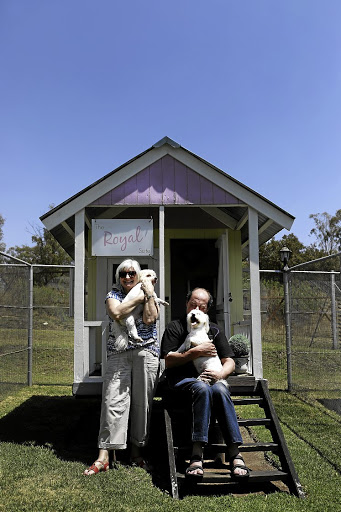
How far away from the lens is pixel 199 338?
4543 mm

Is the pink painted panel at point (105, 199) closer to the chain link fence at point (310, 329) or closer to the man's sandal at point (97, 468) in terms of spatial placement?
the man's sandal at point (97, 468)

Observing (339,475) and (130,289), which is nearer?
(339,475)

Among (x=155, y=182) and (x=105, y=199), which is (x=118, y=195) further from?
(x=155, y=182)

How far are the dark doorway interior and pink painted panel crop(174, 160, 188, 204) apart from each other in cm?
184

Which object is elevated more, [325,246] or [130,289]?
[325,246]

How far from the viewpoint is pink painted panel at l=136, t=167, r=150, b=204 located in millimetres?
5855

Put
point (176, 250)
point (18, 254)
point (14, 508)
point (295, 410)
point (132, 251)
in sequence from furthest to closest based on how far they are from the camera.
Result: point (18, 254), point (176, 250), point (295, 410), point (132, 251), point (14, 508)

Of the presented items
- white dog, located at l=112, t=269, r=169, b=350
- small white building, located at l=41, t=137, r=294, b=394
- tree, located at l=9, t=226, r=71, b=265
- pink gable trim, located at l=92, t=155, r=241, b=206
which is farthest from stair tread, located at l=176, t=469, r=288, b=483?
tree, located at l=9, t=226, r=71, b=265

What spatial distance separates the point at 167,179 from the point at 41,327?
504 centimetres

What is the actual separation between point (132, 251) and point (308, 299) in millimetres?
3907

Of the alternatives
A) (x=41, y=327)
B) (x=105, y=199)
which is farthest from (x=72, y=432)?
(x=41, y=327)

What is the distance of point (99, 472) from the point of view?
4.34 meters

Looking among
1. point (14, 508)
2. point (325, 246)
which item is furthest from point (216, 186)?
point (325, 246)

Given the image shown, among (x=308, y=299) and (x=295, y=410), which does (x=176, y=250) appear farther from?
(x=295, y=410)
